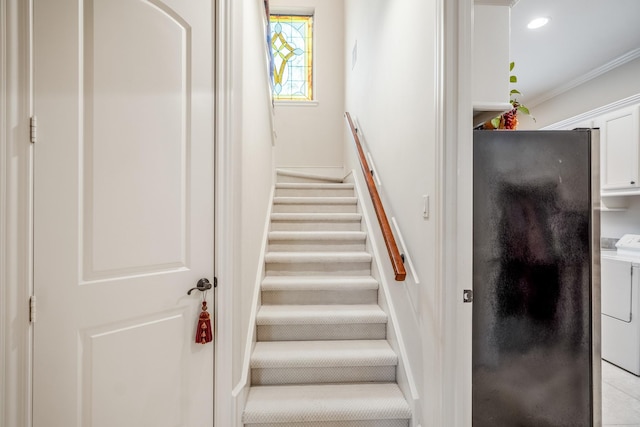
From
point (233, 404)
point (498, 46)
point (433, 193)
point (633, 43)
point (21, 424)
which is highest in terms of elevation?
point (633, 43)

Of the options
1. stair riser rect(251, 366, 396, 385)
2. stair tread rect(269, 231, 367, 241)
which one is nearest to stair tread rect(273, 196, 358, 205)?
stair tread rect(269, 231, 367, 241)

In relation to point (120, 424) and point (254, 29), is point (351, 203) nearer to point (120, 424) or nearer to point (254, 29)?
point (254, 29)

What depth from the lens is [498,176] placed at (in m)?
1.46

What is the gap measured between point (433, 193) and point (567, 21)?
288 centimetres

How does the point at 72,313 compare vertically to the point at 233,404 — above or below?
above

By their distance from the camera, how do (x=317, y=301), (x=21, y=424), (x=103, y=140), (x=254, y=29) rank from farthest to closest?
(x=317, y=301) → (x=254, y=29) → (x=103, y=140) → (x=21, y=424)

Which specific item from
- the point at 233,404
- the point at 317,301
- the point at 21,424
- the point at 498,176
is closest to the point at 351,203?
the point at 317,301

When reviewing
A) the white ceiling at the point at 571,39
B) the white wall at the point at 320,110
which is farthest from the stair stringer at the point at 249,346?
the white ceiling at the point at 571,39

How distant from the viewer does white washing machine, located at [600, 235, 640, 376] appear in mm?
2508

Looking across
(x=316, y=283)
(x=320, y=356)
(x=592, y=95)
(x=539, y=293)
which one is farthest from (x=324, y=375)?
(x=592, y=95)

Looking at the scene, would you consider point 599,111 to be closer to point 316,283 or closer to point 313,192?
point 313,192

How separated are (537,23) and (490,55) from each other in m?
2.17

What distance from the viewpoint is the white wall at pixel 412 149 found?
1394 millimetres

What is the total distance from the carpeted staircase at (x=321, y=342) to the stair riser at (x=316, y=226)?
8 cm
